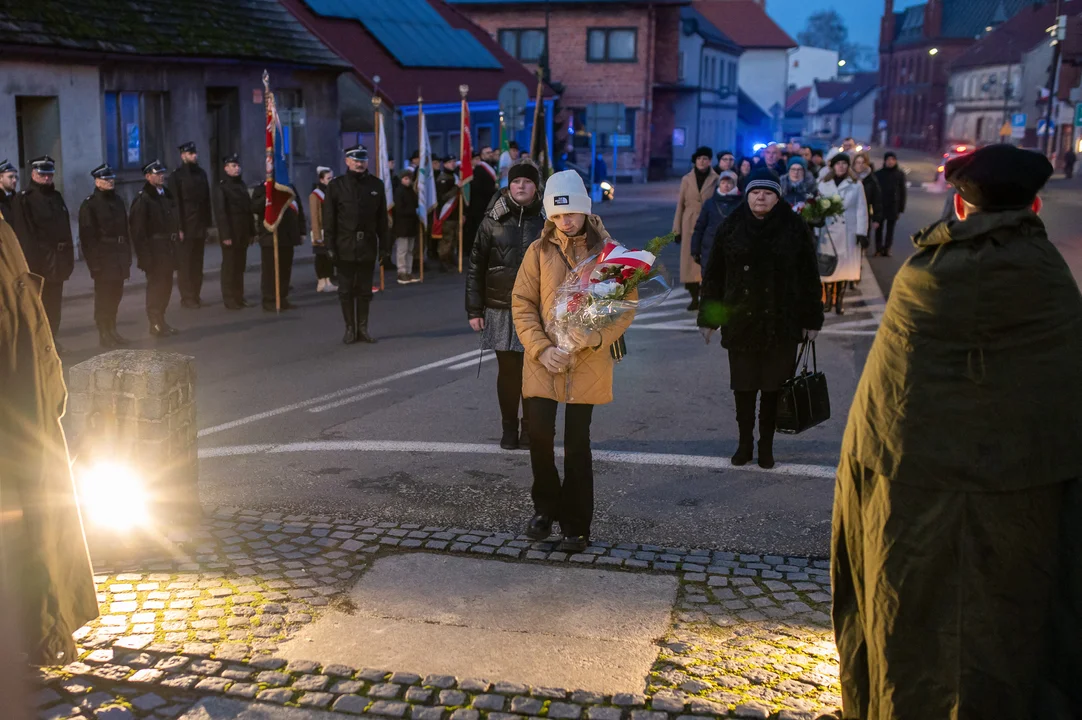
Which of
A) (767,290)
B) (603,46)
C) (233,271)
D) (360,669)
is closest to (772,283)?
(767,290)

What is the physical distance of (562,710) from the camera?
4773mm

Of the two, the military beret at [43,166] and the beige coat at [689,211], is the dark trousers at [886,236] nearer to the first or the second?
the beige coat at [689,211]

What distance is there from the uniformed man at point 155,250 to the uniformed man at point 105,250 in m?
0.37

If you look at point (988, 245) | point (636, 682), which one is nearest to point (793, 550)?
point (636, 682)

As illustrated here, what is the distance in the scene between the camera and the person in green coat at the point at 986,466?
3.98 meters

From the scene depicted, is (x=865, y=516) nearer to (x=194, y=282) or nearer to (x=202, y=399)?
(x=202, y=399)

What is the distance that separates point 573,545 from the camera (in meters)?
6.66

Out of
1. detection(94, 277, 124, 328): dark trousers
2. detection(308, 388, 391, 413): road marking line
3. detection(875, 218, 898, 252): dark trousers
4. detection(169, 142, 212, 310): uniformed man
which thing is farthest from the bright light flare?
detection(875, 218, 898, 252): dark trousers

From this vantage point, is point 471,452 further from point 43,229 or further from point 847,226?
point 847,226

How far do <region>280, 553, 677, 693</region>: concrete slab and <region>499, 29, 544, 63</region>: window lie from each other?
183 feet

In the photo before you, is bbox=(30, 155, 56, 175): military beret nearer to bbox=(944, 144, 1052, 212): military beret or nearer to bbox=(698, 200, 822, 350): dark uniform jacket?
bbox=(698, 200, 822, 350): dark uniform jacket

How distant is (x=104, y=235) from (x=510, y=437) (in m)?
6.46

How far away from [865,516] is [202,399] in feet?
24.7

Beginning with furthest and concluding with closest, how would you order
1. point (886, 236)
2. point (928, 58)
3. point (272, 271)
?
point (928, 58) → point (886, 236) → point (272, 271)
